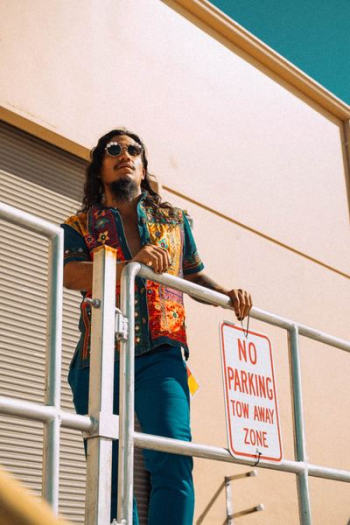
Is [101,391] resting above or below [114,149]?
below

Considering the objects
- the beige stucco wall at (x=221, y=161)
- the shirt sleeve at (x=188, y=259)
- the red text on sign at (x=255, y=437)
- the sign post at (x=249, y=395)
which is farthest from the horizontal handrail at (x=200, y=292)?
the beige stucco wall at (x=221, y=161)

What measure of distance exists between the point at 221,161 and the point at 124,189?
3.95 meters

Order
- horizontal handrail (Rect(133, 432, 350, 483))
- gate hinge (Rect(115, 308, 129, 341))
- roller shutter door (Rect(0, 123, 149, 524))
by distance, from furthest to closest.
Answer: roller shutter door (Rect(0, 123, 149, 524)), gate hinge (Rect(115, 308, 129, 341)), horizontal handrail (Rect(133, 432, 350, 483))

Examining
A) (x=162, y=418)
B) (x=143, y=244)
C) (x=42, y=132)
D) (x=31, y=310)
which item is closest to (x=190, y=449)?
(x=162, y=418)

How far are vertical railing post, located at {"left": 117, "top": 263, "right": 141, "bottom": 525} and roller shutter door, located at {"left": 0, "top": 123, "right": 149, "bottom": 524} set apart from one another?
2265mm

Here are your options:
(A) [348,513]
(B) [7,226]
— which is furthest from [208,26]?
(A) [348,513]

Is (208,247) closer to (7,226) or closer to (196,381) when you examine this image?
(196,381)

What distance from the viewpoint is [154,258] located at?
9.51 feet

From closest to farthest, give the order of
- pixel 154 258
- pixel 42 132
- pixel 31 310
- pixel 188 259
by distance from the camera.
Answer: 1. pixel 154 258
2. pixel 188 259
3. pixel 31 310
4. pixel 42 132

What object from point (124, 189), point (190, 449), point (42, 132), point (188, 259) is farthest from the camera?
point (42, 132)

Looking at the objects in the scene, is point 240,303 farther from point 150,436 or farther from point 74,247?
point 150,436

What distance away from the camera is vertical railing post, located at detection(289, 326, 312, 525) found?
3.39 metres

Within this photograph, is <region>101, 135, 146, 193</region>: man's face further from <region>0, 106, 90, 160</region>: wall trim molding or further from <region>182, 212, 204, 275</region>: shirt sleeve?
<region>0, 106, 90, 160</region>: wall trim molding

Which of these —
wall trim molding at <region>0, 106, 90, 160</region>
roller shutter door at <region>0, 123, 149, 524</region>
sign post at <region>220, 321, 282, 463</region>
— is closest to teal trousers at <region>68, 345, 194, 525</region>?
sign post at <region>220, 321, 282, 463</region>
